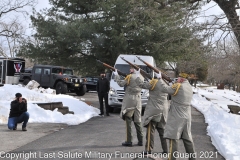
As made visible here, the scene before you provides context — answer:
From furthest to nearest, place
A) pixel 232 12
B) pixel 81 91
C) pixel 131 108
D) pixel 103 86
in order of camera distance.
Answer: pixel 81 91 → pixel 232 12 → pixel 103 86 → pixel 131 108

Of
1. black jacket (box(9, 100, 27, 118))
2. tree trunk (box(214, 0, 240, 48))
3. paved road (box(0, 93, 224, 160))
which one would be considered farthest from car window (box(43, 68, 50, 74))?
black jacket (box(9, 100, 27, 118))

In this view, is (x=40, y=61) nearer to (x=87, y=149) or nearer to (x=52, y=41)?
(x=52, y=41)

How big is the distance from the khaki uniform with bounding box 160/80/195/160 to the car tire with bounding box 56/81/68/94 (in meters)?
17.7

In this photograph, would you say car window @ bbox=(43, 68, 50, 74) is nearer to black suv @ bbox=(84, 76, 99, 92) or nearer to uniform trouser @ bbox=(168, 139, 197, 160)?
black suv @ bbox=(84, 76, 99, 92)

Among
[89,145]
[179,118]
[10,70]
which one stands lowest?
[89,145]

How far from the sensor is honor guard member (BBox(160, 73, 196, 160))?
634 cm

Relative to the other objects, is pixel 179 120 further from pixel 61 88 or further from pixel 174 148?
pixel 61 88

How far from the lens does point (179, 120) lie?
6336mm

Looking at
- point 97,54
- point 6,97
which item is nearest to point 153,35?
point 97,54

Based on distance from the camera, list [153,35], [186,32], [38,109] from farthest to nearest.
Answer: [153,35], [186,32], [38,109]

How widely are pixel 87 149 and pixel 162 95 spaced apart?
216 cm

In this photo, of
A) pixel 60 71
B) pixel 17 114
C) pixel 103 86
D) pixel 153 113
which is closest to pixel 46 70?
pixel 60 71

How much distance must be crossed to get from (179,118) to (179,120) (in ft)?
0.12

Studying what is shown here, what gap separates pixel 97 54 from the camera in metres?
27.9
